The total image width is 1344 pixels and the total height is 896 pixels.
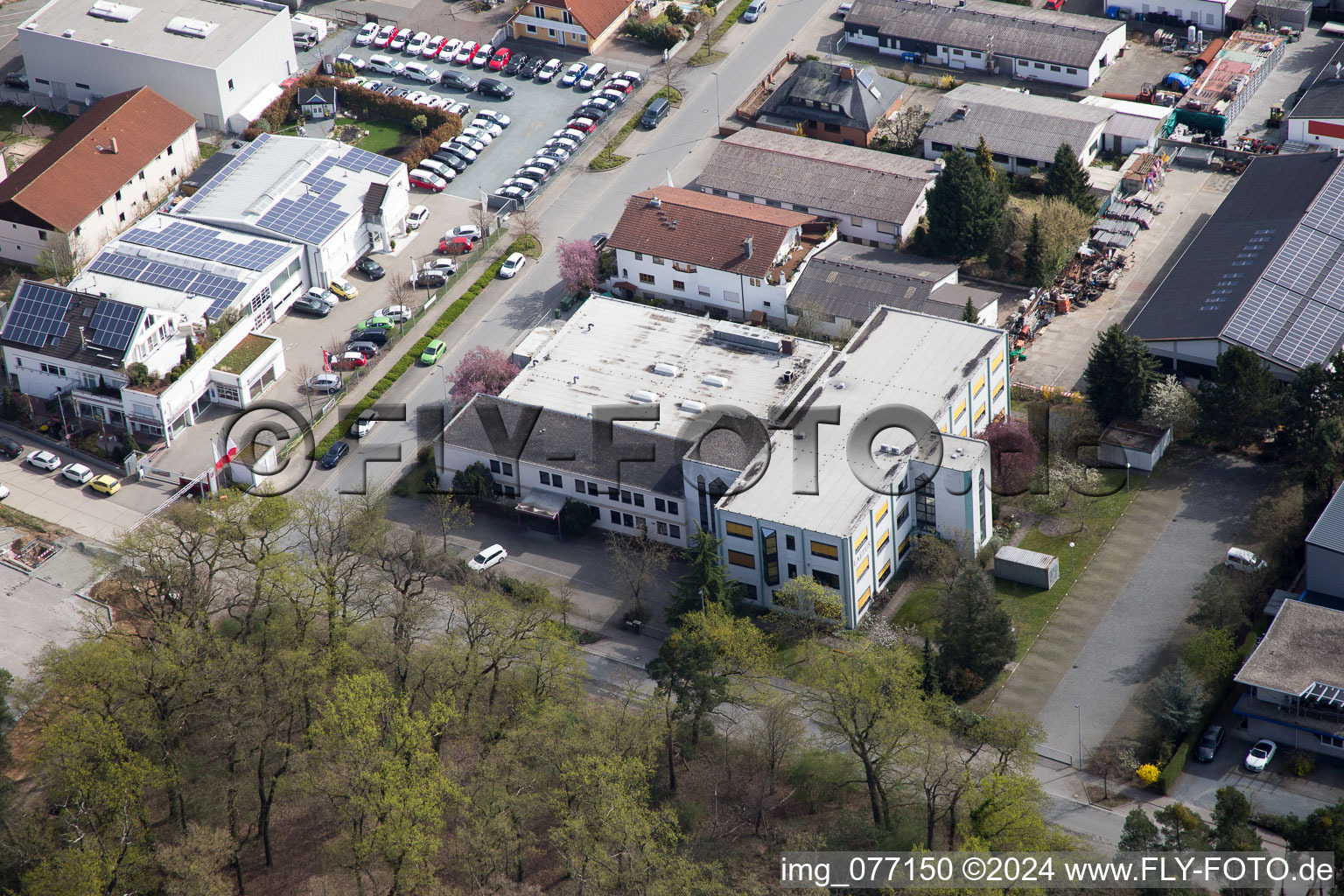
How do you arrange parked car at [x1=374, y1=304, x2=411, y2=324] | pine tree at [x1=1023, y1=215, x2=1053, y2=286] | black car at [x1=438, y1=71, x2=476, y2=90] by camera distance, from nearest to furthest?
pine tree at [x1=1023, y1=215, x2=1053, y2=286] → parked car at [x1=374, y1=304, x2=411, y2=324] → black car at [x1=438, y1=71, x2=476, y2=90]

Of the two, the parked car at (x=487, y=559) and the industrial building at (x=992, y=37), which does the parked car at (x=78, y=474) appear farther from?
the industrial building at (x=992, y=37)

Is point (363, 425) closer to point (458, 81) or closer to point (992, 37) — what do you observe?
point (458, 81)

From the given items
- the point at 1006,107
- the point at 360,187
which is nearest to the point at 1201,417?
the point at 1006,107

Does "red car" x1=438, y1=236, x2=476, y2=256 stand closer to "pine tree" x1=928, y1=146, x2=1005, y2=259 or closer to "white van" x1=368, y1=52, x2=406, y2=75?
"white van" x1=368, y1=52, x2=406, y2=75

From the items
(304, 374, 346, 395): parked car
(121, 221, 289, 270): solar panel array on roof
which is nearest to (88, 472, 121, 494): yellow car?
(304, 374, 346, 395): parked car

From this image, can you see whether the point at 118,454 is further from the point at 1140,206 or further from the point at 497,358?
the point at 1140,206
